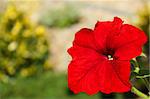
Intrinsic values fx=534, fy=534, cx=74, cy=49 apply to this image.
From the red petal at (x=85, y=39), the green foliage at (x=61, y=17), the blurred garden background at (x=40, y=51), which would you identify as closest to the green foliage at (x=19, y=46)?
the blurred garden background at (x=40, y=51)

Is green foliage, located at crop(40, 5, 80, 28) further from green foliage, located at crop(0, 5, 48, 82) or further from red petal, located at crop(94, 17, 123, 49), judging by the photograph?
red petal, located at crop(94, 17, 123, 49)

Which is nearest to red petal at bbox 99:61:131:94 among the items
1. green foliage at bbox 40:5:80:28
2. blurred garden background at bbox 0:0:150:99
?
blurred garden background at bbox 0:0:150:99

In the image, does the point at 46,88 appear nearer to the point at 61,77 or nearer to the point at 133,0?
the point at 61,77

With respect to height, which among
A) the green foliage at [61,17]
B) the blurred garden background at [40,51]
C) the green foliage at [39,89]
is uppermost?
the green foliage at [61,17]

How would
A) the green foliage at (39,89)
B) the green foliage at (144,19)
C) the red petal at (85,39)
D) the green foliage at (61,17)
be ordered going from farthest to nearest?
1. the green foliage at (61,17)
2. the green foliage at (144,19)
3. the green foliage at (39,89)
4. the red petal at (85,39)

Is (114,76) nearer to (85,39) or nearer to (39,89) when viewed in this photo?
(85,39)

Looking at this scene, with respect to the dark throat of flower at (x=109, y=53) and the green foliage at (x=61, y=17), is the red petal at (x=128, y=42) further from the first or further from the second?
the green foliage at (x=61, y=17)
